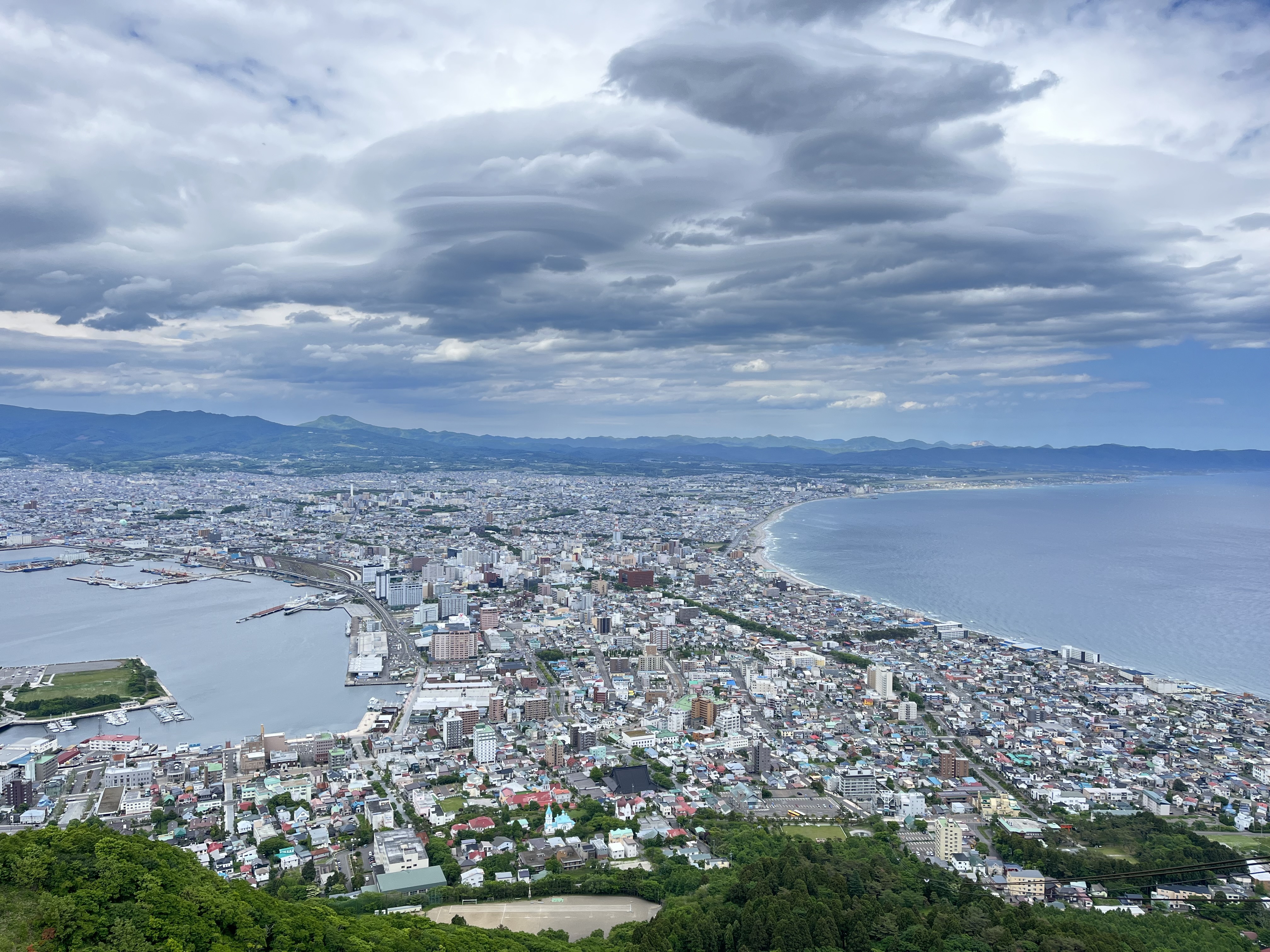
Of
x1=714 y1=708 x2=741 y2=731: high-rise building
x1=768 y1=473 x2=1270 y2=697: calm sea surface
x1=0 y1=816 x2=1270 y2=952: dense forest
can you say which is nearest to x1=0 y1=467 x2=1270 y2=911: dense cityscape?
x1=714 y1=708 x2=741 y2=731: high-rise building

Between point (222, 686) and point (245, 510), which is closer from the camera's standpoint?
point (222, 686)

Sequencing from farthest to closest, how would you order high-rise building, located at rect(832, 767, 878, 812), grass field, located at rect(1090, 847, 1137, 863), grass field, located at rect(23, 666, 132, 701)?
grass field, located at rect(23, 666, 132, 701) < high-rise building, located at rect(832, 767, 878, 812) < grass field, located at rect(1090, 847, 1137, 863)

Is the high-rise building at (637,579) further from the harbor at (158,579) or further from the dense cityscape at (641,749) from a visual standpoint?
the harbor at (158,579)

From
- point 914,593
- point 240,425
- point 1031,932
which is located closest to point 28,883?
point 1031,932

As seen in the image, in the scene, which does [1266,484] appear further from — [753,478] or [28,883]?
[28,883]

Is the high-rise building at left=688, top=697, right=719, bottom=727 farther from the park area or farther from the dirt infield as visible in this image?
the park area

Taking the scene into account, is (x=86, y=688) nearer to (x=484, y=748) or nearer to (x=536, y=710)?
(x=484, y=748)

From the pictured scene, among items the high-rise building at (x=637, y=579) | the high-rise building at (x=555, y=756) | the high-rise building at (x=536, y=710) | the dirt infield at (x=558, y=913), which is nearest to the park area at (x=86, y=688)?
the high-rise building at (x=536, y=710)
